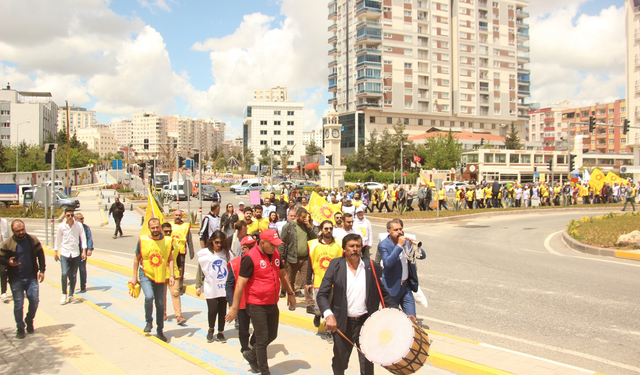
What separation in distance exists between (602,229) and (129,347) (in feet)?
56.1

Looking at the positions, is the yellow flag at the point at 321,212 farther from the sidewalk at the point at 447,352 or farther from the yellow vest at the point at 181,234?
the yellow vest at the point at 181,234

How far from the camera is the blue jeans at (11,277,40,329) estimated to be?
21.8 ft

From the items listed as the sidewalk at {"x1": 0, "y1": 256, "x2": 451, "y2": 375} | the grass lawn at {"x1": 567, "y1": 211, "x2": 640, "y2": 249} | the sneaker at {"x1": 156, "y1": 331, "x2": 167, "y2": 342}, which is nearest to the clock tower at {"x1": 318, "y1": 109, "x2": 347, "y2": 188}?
the grass lawn at {"x1": 567, "y1": 211, "x2": 640, "y2": 249}

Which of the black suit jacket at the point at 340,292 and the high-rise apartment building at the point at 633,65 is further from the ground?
the high-rise apartment building at the point at 633,65

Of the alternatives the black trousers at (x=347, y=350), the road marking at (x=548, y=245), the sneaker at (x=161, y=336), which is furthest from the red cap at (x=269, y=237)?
the road marking at (x=548, y=245)

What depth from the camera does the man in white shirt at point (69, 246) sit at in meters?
8.92

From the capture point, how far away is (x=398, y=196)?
93.9ft

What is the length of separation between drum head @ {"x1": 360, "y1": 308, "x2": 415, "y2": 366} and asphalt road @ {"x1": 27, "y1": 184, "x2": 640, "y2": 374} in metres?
3.01

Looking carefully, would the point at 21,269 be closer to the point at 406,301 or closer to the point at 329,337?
the point at 329,337

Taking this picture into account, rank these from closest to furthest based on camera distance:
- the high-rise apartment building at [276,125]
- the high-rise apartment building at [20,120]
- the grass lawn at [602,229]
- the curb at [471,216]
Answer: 1. the grass lawn at [602,229]
2. the curb at [471,216]
3. the high-rise apartment building at [20,120]
4. the high-rise apartment building at [276,125]

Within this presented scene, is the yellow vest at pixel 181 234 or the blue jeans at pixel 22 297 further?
the yellow vest at pixel 181 234

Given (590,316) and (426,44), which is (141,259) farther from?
(426,44)

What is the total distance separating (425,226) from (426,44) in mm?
74886

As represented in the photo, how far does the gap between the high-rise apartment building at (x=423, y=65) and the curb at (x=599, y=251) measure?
2793 inches
